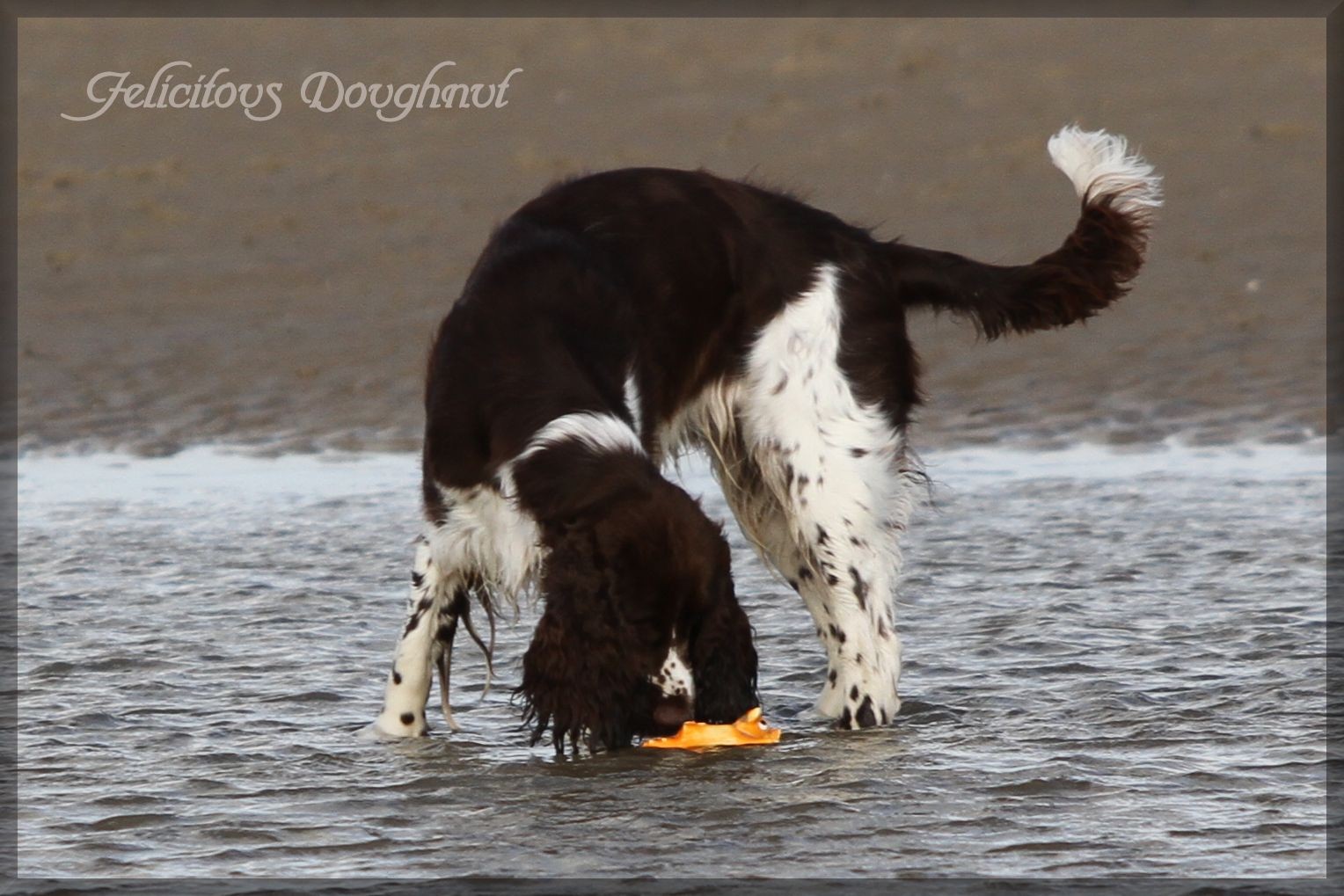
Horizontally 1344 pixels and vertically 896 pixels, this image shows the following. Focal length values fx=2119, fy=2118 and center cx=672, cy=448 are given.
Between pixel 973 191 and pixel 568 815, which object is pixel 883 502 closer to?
pixel 568 815

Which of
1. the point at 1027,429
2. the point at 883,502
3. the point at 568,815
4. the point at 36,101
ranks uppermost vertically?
the point at 36,101

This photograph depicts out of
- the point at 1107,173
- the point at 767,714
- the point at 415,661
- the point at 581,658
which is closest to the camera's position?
the point at 581,658

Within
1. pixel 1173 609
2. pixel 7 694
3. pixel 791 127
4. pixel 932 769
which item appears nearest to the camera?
pixel 932 769

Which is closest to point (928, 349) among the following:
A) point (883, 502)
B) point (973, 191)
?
point (973, 191)

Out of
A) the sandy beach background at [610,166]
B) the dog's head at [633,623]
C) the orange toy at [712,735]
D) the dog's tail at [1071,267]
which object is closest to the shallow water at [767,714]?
the orange toy at [712,735]

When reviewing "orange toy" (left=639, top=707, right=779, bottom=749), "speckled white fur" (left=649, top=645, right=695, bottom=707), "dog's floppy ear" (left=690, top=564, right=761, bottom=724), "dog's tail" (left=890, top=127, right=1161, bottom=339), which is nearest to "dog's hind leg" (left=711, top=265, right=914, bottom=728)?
"dog's tail" (left=890, top=127, right=1161, bottom=339)

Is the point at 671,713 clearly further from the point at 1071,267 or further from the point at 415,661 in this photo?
the point at 1071,267

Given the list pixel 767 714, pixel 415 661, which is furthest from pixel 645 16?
pixel 415 661

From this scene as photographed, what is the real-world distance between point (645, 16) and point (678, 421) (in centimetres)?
838

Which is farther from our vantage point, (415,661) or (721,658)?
(415,661)

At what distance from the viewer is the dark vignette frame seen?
3617mm

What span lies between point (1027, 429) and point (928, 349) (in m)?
0.95

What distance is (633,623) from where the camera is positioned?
4297 mm

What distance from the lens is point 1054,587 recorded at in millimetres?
6195
